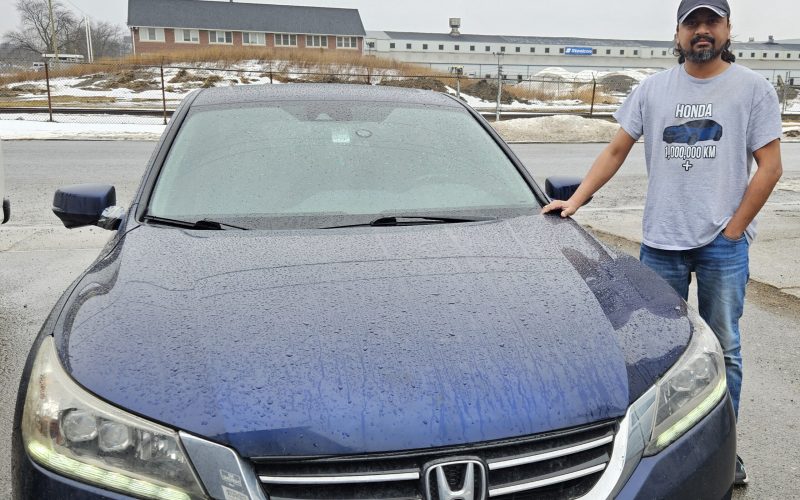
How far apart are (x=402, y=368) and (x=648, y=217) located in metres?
1.85

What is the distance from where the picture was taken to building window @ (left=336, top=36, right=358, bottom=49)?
72.3m

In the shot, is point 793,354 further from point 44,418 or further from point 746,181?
point 44,418

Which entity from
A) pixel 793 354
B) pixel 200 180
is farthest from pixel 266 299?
pixel 793 354

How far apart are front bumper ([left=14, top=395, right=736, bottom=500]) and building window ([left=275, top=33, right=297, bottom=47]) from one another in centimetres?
7255

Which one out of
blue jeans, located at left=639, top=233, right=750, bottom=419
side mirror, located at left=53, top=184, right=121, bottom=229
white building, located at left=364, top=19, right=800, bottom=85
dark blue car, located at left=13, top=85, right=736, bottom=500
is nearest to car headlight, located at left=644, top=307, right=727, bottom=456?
dark blue car, located at left=13, top=85, right=736, bottom=500

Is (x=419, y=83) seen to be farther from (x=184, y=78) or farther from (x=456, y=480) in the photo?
(x=456, y=480)

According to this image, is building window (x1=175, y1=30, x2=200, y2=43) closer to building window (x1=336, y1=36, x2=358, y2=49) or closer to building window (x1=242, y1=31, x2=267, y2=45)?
building window (x1=242, y1=31, x2=267, y2=45)

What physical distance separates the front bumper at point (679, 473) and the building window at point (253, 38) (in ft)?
236

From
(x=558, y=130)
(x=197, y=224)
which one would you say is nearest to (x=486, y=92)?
(x=558, y=130)

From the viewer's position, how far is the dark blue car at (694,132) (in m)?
2.84

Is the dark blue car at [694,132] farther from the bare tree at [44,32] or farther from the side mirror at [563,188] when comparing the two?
the bare tree at [44,32]

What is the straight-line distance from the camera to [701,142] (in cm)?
287

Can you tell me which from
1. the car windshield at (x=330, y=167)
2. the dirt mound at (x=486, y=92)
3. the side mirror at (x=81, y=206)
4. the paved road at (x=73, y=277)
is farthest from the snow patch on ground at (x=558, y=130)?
the side mirror at (x=81, y=206)

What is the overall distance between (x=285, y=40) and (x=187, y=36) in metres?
9.30
